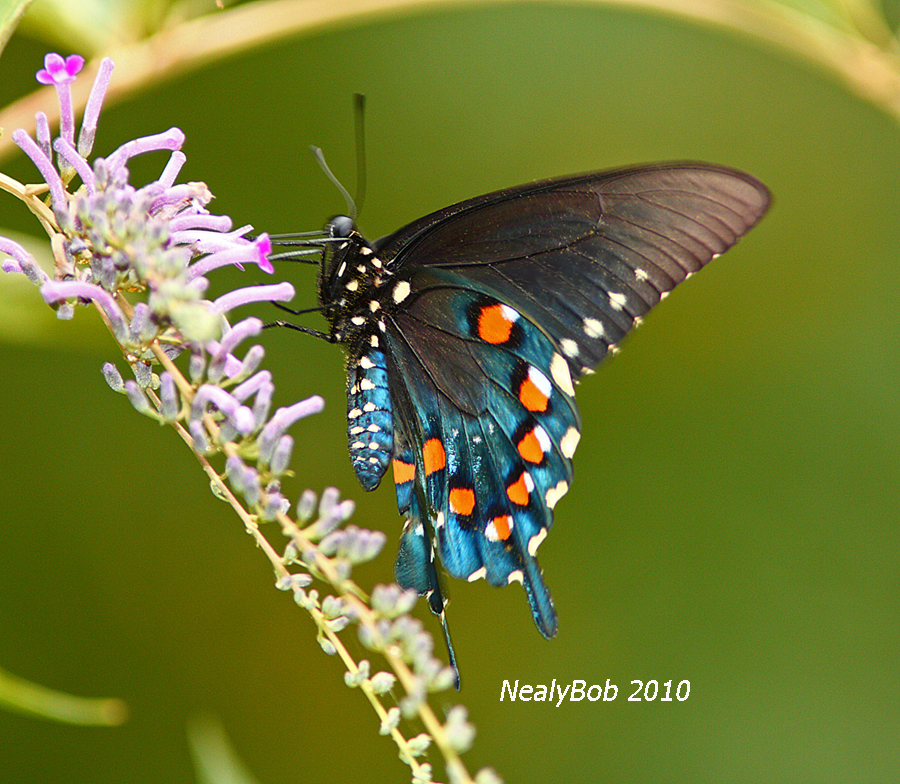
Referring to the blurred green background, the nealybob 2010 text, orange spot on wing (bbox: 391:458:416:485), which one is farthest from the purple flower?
the nealybob 2010 text

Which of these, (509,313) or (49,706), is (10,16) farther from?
(509,313)

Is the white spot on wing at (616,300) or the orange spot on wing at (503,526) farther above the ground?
the white spot on wing at (616,300)

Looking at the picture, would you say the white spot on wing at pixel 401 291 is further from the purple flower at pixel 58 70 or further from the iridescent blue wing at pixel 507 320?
the purple flower at pixel 58 70

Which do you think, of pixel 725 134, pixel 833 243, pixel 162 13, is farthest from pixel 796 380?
pixel 162 13

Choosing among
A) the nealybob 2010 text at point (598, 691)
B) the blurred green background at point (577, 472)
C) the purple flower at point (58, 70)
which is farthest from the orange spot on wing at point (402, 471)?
the nealybob 2010 text at point (598, 691)

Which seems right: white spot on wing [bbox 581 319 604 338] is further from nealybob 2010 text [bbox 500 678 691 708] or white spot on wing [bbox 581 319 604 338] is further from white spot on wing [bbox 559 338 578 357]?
nealybob 2010 text [bbox 500 678 691 708]

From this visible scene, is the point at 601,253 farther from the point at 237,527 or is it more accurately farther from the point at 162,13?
the point at 237,527
